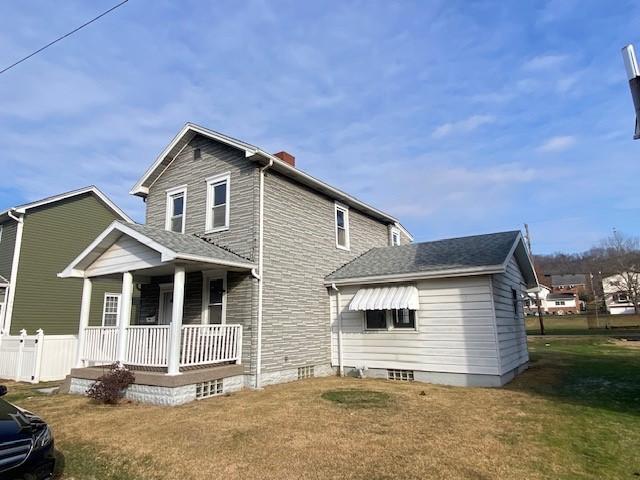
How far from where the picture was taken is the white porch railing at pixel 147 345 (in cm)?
1028

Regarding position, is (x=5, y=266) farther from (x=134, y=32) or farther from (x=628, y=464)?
(x=628, y=464)

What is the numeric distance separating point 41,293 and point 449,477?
63.0 ft

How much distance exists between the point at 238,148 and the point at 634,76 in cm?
1015

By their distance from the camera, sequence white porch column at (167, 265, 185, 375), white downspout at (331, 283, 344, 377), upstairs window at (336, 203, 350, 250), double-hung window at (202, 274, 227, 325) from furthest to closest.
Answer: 1. upstairs window at (336, 203, 350, 250)
2. white downspout at (331, 283, 344, 377)
3. double-hung window at (202, 274, 227, 325)
4. white porch column at (167, 265, 185, 375)

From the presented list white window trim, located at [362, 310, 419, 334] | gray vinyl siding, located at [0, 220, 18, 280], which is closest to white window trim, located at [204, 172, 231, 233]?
white window trim, located at [362, 310, 419, 334]

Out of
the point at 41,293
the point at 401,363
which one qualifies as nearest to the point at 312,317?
the point at 401,363

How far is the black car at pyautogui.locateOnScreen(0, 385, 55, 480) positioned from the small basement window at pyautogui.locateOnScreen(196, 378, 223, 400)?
5.41m

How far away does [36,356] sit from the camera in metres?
14.7

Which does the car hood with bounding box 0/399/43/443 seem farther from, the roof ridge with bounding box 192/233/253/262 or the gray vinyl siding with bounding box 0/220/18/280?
the gray vinyl siding with bounding box 0/220/18/280

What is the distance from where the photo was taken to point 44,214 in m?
18.7

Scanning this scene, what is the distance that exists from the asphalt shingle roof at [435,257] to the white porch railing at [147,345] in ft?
20.9

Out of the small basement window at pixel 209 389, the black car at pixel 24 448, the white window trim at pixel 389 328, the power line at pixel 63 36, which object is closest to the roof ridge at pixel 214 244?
the small basement window at pixel 209 389

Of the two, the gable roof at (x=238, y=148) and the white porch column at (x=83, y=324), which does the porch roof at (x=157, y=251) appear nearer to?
the white porch column at (x=83, y=324)

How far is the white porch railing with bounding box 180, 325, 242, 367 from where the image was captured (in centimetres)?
1051
